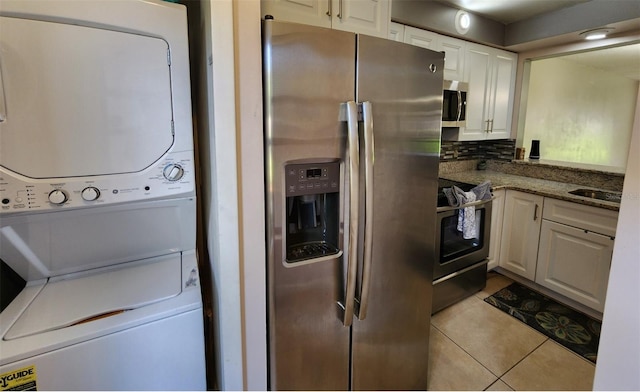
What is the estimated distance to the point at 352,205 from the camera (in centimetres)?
107

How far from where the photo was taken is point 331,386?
1.26 meters

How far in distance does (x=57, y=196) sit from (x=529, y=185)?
3.09 metres

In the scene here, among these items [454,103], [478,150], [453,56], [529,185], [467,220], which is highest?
A: [453,56]

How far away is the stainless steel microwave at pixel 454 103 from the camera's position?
2470 mm

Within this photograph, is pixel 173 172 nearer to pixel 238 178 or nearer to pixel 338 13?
pixel 238 178

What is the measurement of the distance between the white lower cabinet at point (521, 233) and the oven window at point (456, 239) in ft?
1.17

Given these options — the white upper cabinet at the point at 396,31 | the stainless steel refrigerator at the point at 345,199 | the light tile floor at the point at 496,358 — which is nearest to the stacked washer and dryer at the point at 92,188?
the stainless steel refrigerator at the point at 345,199

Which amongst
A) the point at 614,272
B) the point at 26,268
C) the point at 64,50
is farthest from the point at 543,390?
the point at 64,50

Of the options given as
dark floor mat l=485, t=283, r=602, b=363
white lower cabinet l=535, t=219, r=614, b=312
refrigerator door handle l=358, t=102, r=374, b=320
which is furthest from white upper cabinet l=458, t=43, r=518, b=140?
refrigerator door handle l=358, t=102, r=374, b=320

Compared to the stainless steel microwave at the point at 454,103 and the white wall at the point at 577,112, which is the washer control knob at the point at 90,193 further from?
the white wall at the point at 577,112

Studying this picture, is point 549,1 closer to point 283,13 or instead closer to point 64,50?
point 283,13

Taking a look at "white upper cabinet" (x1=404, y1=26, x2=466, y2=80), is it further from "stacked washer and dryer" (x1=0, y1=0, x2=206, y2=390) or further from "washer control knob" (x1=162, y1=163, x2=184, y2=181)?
"washer control knob" (x1=162, y1=163, x2=184, y2=181)

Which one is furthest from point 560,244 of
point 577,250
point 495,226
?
point 495,226

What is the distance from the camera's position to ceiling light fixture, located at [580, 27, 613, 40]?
7.63 feet
